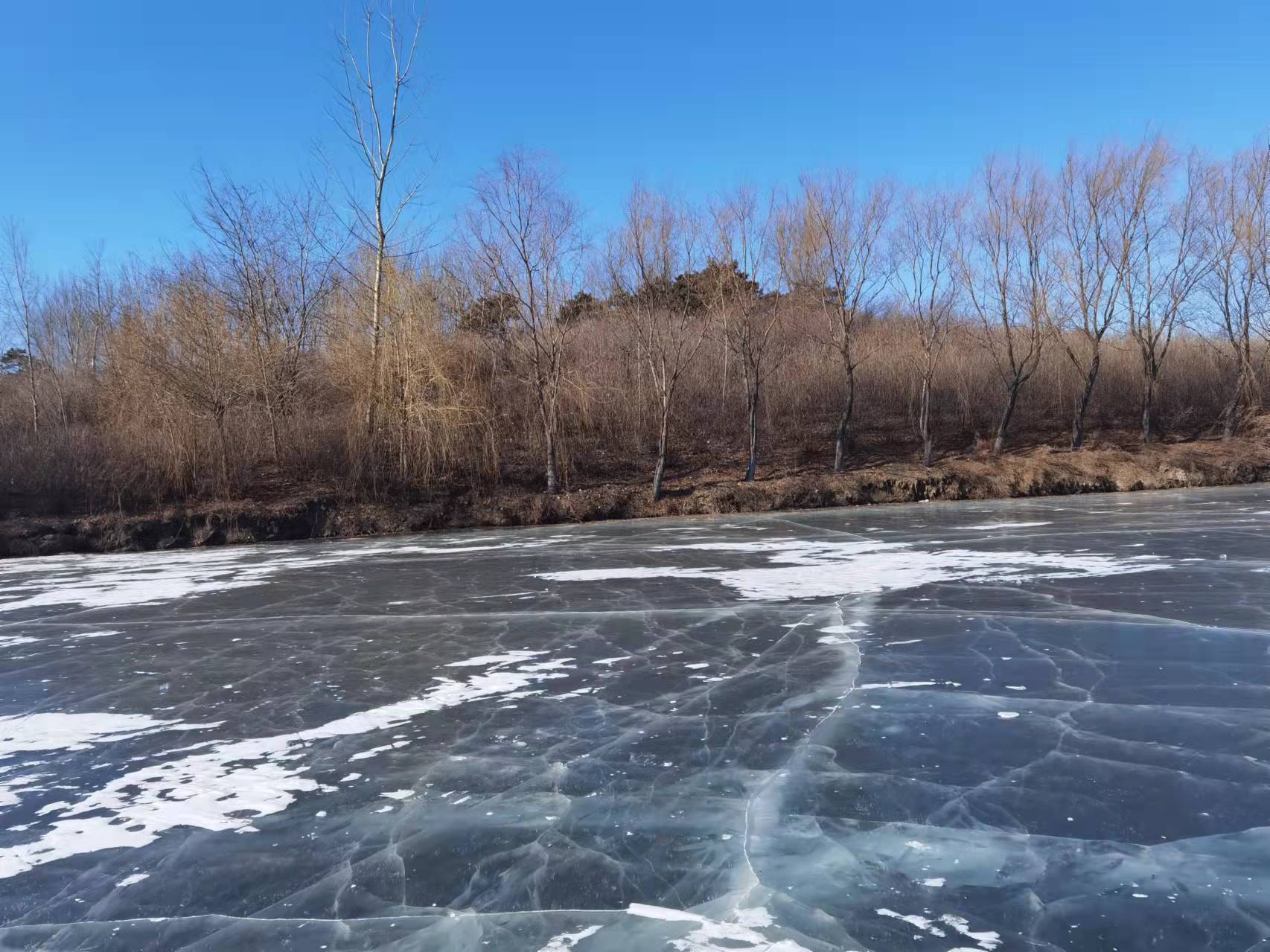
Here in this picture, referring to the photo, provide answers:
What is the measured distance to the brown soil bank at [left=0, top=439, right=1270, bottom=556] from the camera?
16364mm

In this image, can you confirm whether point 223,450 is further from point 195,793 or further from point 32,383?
point 195,793

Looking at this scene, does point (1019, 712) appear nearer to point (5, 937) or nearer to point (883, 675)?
point (883, 675)

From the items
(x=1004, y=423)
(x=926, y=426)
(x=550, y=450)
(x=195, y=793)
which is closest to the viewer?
(x=195, y=793)

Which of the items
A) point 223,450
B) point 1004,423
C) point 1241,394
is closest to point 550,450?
point 223,450

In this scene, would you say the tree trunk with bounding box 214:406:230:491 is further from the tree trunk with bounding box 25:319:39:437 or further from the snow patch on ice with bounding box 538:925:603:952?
the snow patch on ice with bounding box 538:925:603:952

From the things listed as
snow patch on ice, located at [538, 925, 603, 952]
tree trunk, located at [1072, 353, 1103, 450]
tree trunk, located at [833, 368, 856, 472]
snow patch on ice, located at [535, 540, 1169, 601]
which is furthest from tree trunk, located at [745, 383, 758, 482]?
snow patch on ice, located at [538, 925, 603, 952]

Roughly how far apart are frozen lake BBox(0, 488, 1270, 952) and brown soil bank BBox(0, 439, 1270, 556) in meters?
8.43

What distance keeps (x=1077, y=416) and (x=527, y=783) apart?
23198mm

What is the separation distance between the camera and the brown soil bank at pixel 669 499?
16364 millimetres

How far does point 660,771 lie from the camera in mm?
4059

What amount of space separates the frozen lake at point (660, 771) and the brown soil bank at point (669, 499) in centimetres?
843

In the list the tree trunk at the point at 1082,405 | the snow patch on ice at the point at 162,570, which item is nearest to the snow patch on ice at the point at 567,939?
the snow patch on ice at the point at 162,570

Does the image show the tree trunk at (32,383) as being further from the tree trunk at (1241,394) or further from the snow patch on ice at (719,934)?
the tree trunk at (1241,394)

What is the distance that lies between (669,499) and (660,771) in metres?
15.0
